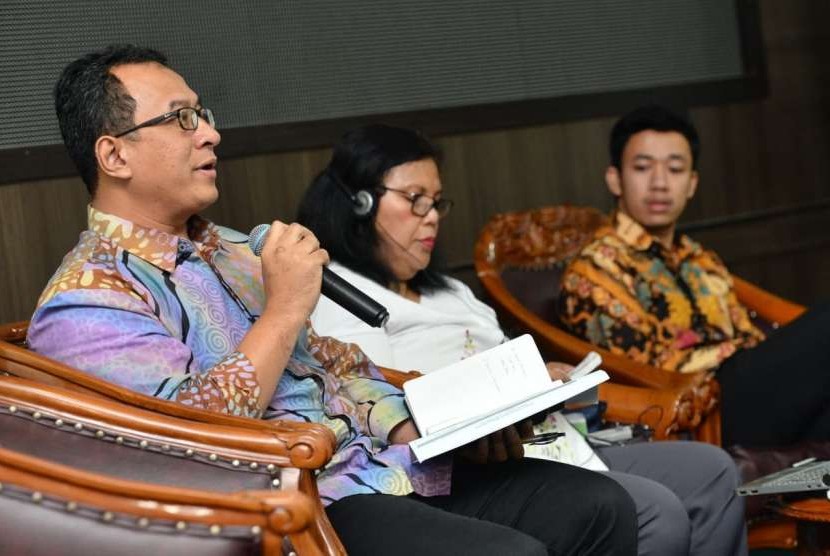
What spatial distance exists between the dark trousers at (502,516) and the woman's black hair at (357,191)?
0.70 m

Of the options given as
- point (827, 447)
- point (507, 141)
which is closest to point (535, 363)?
point (827, 447)

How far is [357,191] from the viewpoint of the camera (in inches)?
107

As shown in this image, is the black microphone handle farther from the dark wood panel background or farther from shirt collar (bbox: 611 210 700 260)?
shirt collar (bbox: 611 210 700 260)

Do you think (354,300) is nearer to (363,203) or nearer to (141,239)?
(141,239)

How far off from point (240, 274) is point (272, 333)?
32cm

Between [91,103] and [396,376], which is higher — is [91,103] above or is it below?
above

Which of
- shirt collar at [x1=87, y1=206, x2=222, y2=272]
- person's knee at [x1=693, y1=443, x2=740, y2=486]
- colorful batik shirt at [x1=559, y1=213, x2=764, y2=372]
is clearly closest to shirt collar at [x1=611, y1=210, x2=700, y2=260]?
colorful batik shirt at [x1=559, y1=213, x2=764, y2=372]

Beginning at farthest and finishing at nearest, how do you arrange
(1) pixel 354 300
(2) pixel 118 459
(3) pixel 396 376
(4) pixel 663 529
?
1. (3) pixel 396 376
2. (4) pixel 663 529
3. (1) pixel 354 300
4. (2) pixel 118 459

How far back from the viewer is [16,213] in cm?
271

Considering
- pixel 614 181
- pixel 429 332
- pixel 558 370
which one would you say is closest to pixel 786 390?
pixel 558 370

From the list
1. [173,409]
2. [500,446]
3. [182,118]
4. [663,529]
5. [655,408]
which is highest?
[182,118]

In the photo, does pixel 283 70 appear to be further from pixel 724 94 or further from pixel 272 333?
pixel 724 94

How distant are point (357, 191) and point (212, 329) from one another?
0.87 metres

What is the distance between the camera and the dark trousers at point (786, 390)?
9.70 feet
